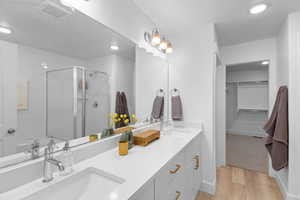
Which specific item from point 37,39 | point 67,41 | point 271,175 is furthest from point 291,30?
point 37,39

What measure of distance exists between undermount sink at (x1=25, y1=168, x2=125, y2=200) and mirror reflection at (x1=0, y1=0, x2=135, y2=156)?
0.95 feet

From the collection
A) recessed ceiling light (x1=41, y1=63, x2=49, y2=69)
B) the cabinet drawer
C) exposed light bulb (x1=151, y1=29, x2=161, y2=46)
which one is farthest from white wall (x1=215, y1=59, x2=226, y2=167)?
recessed ceiling light (x1=41, y1=63, x2=49, y2=69)

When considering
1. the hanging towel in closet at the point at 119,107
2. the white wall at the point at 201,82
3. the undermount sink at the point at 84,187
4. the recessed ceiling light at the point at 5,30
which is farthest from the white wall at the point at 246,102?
the recessed ceiling light at the point at 5,30

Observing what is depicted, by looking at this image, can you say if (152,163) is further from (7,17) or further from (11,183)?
(7,17)

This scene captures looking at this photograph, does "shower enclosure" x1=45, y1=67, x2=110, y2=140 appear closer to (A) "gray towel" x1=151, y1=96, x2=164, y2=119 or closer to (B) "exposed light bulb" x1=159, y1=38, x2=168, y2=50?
(A) "gray towel" x1=151, y1=96, x2=164, y2=119

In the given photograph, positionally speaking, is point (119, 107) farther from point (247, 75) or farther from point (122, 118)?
point (247, 75)

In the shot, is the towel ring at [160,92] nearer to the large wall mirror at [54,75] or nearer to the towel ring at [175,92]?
the towel ring at [175,92]

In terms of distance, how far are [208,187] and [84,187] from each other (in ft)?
5.79

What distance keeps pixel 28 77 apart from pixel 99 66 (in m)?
0.46

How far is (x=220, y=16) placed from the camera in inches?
66.6

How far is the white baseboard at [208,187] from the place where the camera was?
1.81m

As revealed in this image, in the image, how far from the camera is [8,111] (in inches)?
27.0

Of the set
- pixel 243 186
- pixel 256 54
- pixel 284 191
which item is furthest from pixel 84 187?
pixel 256 54

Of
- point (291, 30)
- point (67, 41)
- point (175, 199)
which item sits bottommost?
point (175, 199)
